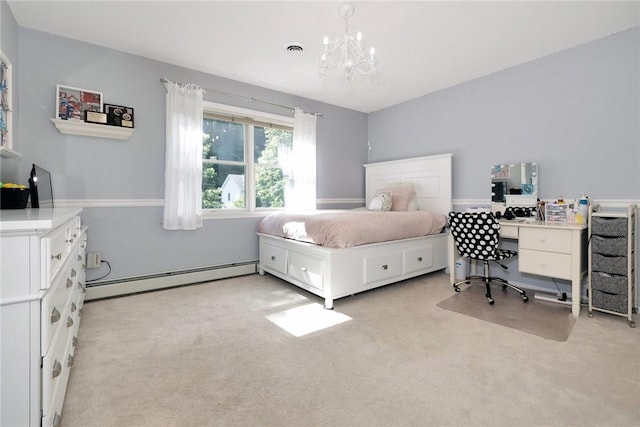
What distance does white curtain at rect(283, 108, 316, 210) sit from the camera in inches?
165

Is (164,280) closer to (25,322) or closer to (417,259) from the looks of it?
(25,322)

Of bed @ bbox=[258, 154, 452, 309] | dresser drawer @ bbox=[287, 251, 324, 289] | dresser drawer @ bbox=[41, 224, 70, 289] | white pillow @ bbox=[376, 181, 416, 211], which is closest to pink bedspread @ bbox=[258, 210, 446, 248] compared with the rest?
bed @ bbox=[258, 154, 452, 309]

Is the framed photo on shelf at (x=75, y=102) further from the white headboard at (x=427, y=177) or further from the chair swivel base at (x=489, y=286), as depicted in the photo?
the chair swivel base at (x=489, y=286)

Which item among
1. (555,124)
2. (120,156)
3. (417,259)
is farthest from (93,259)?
(555,124)

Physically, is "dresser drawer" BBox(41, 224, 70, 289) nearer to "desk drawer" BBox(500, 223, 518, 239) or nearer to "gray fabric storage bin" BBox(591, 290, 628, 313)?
"desk drawer" BBox(500, 223, 518, 239)

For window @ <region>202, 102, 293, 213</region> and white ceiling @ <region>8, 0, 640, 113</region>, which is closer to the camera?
white ceiling @ <region>8, 0, 640, 113</region>

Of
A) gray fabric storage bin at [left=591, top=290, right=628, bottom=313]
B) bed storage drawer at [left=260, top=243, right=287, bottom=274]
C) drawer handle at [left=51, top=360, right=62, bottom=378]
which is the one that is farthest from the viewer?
bed storage drawer at [left=260, top=243, right=287, bottom=274]

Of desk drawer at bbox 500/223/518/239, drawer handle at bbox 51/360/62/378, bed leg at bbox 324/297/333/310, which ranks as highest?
desk drawer at bbox 500/223/518/239

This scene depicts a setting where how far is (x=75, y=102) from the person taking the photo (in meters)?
2.79

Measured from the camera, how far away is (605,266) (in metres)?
2.41

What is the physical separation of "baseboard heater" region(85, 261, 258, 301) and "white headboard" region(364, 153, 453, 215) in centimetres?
243

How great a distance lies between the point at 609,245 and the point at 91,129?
4606 millimetres

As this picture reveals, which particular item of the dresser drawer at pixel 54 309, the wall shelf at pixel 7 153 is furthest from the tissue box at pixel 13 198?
the dresser drawer at pixel 54 309

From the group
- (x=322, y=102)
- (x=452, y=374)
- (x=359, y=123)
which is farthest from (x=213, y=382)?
(x=359, y=123)
